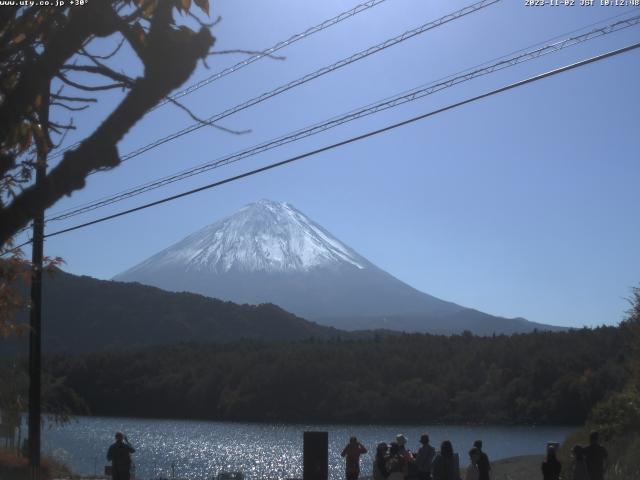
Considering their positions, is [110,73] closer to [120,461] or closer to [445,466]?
[445,466]

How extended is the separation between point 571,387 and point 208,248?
13865 centimetres

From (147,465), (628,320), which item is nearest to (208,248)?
(147,465)

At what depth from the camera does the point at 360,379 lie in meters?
53.3

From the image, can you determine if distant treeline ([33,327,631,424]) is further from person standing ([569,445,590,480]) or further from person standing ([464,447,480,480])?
person standing ([569,445,590,480])

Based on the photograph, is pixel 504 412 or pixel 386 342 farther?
pixel 386 342

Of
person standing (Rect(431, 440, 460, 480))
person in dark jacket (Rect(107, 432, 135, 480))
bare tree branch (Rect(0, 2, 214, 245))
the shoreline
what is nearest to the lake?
the shoreline

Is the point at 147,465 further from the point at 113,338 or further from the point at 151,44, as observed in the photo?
the point at 113,338

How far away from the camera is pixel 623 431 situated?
55.1ft

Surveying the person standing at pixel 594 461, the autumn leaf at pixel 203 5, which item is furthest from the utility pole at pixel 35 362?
the autumn leaf at pixel 203 5

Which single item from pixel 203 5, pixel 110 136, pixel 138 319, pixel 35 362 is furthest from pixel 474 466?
pixel 138 319

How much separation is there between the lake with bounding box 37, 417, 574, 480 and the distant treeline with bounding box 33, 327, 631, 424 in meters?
1.69

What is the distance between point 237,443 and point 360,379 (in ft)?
46.2

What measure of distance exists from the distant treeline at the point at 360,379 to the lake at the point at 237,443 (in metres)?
1.69

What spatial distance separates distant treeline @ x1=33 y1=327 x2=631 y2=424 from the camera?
42.9 meters
